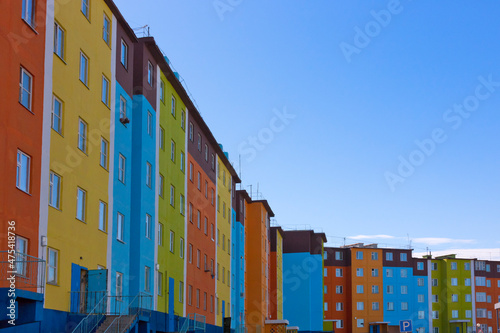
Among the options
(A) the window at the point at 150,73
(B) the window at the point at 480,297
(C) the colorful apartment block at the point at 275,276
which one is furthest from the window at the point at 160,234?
(B) the window at the point at 480,297

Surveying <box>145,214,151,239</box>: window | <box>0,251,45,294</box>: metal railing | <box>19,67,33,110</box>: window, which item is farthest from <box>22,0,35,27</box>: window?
<box>145,214,151,239</box>: window

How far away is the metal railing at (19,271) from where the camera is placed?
70.8 feet

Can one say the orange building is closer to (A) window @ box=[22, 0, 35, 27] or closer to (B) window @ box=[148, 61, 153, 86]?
(B) window @ box=[148, 61, 153, 86]

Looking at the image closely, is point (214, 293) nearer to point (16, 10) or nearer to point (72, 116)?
point (72, 116)

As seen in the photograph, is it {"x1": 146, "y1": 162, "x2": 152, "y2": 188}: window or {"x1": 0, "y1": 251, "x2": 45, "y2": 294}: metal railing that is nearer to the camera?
{"x1": 0, "y1": 251, "x2": 45, "y2": 294}: metal railing

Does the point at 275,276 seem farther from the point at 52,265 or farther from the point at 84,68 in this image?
the point at 52,265

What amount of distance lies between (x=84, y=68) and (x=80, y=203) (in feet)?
19.4

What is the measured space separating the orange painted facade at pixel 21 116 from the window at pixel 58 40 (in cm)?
139

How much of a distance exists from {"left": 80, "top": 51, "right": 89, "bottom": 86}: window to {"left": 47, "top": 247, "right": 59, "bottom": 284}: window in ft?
25.4

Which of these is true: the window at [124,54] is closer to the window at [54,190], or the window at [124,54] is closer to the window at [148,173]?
the window at [148,173]

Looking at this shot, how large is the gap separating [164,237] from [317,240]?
6506 cm

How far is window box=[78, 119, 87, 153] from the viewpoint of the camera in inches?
1160

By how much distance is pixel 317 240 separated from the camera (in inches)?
4119

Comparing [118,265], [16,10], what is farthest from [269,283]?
[16,10]
